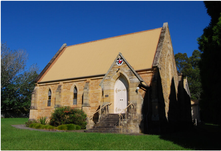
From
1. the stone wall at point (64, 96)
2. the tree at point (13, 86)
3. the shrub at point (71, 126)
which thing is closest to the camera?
the shrub at point (71, 126)

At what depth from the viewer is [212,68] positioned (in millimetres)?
10938

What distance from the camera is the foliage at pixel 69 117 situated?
63.7 feet

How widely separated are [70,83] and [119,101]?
7.39m

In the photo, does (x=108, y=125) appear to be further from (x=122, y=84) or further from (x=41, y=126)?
(x=41, y=126)

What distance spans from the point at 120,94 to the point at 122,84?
88cm

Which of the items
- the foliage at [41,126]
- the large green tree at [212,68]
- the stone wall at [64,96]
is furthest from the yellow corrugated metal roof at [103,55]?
the large green tree at [212,68]

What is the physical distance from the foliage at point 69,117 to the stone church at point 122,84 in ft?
2.14

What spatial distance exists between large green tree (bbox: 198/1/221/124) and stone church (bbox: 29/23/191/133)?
5.64 m

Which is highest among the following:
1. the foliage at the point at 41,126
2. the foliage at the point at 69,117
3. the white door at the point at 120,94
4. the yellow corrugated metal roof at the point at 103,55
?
the yellow corrugated metal roof at the point at 103,55

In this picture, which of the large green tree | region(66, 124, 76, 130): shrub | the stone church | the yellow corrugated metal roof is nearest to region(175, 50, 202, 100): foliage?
the stone church

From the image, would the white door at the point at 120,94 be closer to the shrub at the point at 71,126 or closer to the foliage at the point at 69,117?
the foliage at the point at 69,117

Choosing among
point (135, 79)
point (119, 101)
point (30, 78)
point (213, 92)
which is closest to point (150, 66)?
point (135, 79)

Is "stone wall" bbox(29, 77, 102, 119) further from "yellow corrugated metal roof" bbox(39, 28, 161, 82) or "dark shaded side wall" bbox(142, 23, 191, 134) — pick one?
"dark shaded side wall" bbox(142, 23, 191, 134)

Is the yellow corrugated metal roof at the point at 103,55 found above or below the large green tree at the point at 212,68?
above
